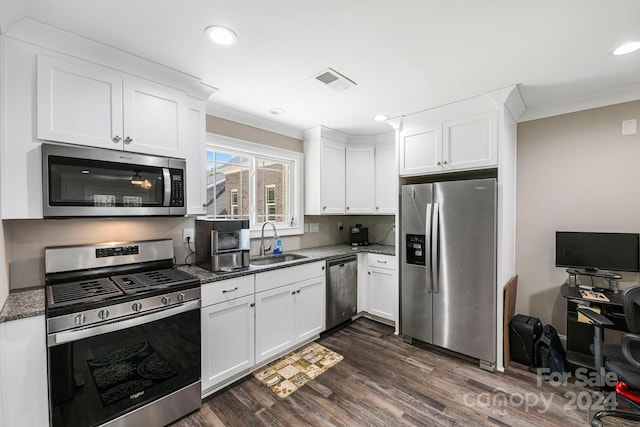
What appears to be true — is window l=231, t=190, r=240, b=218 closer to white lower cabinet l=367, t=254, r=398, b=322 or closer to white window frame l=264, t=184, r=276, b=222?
white window frame l=264, t=184, r=276, b=222

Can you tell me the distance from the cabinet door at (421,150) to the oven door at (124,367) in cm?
253

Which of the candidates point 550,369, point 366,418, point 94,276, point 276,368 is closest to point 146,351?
point 94,276

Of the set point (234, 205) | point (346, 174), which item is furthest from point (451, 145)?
point (234, 205)

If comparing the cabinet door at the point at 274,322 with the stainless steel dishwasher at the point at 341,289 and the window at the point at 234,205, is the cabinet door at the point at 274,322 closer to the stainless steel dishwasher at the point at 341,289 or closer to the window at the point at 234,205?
the stainless steel dishwasher at the point at 341,289

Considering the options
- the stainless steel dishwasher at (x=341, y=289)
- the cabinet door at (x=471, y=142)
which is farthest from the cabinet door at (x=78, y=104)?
the cabinet door at (x=471, y=142)

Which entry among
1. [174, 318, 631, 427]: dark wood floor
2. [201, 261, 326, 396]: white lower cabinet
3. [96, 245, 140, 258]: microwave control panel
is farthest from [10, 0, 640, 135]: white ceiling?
[174, 318, 631, 427]: dark wood floor

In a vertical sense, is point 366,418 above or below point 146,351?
below

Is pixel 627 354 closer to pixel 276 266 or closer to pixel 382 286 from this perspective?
pixel 382 286

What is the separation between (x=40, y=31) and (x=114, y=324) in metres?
1.76

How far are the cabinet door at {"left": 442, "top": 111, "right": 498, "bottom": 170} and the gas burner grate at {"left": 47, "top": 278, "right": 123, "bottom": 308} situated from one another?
2.99 meters

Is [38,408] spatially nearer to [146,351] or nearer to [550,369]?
[146,351]

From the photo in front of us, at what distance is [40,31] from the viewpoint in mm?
1578

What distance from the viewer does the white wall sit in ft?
8.19

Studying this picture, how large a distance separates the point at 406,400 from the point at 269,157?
2.83 metres
